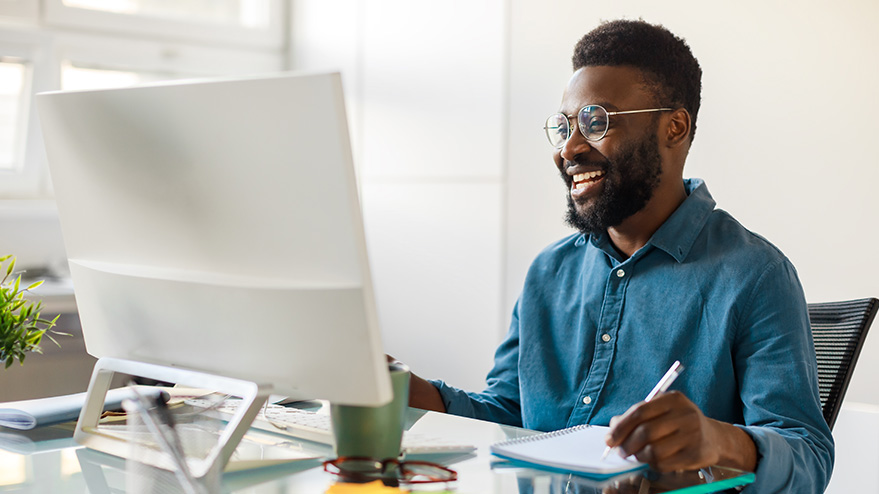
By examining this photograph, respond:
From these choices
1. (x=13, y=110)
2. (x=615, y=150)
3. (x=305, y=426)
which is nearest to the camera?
(x=305, y=426)

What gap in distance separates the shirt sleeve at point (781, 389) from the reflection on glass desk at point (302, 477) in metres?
0.16

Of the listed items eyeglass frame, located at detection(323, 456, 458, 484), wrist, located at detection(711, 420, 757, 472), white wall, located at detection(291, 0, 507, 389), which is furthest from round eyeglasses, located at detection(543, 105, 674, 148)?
white wall, located at detection(291, 0, 507, 389)

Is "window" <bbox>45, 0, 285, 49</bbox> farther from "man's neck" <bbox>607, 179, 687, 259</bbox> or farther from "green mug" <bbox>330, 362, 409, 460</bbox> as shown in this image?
"green mug" <bbox>330, 362, 409, 460</bbox>

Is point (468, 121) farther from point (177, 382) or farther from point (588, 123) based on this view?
point (177, 382)

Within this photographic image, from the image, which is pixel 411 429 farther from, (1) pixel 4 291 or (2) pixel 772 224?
(2) pixel 772 224

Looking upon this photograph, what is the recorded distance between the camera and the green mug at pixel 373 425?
1.05 m

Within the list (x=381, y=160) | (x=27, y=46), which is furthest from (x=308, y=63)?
(x=27, y=46)

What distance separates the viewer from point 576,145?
1.54 meters

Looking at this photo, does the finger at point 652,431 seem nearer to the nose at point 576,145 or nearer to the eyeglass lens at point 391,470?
the eyeglass lens at point 391,470

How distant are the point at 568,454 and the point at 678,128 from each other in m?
0.73

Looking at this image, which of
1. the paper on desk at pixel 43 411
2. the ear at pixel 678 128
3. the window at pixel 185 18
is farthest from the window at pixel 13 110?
the ear at pixel 678 128

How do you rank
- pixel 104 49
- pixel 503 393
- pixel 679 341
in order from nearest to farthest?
pixel 679 341 → pixel 503 393 → pixel 104 49

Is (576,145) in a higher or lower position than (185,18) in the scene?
lower

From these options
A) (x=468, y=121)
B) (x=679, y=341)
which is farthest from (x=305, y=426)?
(x=468, y=121)
